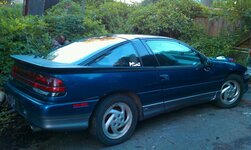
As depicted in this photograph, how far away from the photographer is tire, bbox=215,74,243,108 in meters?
5.55

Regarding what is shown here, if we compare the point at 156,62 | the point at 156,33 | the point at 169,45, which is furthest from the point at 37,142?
the point at 156,33

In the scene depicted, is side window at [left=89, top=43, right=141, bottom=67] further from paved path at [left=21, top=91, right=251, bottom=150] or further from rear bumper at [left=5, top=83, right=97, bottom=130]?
paved path at [left=21, top=91, right=251, bottom=150]

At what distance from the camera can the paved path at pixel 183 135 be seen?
13.5 feet

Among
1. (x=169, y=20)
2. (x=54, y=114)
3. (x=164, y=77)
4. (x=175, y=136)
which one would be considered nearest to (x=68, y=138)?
(x=54, y=114)

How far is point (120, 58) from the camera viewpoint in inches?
165

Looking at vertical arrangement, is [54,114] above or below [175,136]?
above

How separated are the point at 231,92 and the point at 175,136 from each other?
1849 mm

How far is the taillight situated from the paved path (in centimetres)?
88

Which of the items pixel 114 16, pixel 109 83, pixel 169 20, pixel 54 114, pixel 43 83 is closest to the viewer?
pixel 54 114

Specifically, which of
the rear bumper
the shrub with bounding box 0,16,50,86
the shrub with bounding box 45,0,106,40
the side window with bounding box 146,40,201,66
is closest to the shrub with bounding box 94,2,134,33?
the shrub with bounding box 45,0,106,40

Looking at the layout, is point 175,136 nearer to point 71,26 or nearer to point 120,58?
point 120,58

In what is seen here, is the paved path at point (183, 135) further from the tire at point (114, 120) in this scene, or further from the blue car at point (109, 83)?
the blue car at point (109, 83)

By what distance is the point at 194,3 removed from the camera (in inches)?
407

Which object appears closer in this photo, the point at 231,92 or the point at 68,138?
the point at 68,138
